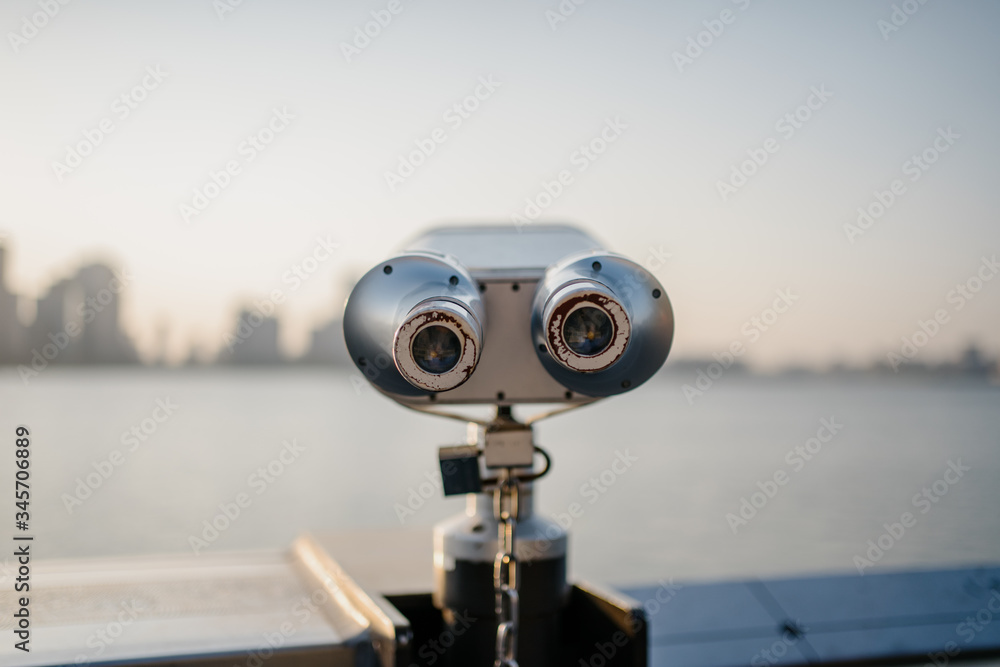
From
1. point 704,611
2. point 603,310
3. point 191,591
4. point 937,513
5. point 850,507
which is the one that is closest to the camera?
point 603,310

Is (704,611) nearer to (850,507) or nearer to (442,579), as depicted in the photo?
(442,579)

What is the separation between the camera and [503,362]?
1646mm

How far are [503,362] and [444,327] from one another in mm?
234

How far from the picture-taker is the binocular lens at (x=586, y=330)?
1.47 metres

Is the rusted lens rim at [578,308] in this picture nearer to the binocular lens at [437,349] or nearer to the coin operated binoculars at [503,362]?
the coin operated binoculars at [503,362]

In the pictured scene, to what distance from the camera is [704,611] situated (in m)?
2.91

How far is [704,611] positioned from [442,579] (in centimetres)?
146

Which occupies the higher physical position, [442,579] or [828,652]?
[442,579]

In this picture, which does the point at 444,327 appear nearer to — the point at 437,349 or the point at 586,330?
the point at 437,349

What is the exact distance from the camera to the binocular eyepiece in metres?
1.45

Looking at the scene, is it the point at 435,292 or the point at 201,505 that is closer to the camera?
the point at 435,292

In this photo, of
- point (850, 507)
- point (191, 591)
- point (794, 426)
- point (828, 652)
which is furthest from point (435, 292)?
point (794, 426)

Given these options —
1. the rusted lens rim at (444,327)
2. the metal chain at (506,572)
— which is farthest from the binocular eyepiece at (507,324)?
the metal chain at (506,572)

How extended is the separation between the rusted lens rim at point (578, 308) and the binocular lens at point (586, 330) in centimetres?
2
